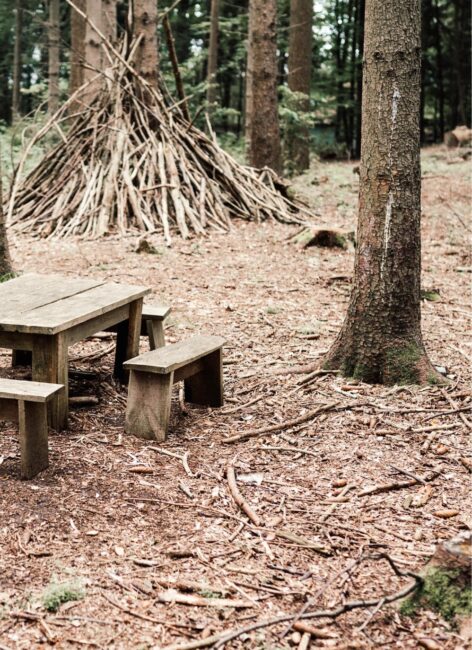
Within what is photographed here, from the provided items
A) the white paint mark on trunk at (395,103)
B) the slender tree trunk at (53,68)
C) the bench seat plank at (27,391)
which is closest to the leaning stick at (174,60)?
the white paint mark on trunk at (395,103)

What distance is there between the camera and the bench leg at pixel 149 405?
396 cm

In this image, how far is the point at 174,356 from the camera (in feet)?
13.4

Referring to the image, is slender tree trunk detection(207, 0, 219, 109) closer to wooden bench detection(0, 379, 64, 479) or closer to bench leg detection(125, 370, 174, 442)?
bench leg detection(125, 370, 174, 442)

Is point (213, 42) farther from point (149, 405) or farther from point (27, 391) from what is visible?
point (27, 391)

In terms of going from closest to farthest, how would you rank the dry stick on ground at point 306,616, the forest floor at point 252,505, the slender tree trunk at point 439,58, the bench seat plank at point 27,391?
the dry stick on ground at point 306,616, the forest floor at point 252,505, the bench seat plank at point 27,391, the slender tree trunk at point 439,58

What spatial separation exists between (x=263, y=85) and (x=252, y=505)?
9.62 meters

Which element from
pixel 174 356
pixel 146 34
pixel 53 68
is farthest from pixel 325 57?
pixel 174 356

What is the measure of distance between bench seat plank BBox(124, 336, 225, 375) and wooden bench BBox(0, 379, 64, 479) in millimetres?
582

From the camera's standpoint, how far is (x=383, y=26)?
4297mm

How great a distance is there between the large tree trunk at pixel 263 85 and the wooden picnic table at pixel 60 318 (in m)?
7.70

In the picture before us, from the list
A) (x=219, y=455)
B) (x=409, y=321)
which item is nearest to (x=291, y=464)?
(x=219, y=455)

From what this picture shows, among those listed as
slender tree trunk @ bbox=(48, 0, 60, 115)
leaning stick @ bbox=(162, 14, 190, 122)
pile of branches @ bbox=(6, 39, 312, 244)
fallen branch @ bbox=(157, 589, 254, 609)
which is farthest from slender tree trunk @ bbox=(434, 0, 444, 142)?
fallen branch @ bbox=(157, 589, 254, 609)

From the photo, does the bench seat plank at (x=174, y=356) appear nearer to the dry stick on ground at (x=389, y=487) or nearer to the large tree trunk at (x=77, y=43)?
the dry stick on ground at (x=389, y=487)

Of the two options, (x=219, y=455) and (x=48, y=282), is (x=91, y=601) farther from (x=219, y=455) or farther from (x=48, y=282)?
(x=48, y=282)
